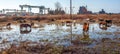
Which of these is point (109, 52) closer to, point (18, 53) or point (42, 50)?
point (42, 50)

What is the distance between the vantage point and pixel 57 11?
111 metres

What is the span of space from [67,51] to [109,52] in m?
2.70

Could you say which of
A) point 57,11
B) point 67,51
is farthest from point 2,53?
point 57,11

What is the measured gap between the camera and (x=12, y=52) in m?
14.4

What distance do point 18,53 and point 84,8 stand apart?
11446 cm

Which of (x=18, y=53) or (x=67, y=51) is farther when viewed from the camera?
(x=67, y=51)

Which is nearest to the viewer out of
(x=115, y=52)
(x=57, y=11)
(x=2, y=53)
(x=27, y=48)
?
(x=2, y=53)

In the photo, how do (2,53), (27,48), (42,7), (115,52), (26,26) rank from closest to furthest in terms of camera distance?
(2,53)
(115,52)
(27,48)
(26,26)
(42,7)

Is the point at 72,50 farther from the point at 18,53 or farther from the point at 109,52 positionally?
the point at 18,53

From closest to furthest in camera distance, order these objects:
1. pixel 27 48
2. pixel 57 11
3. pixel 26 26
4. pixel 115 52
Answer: pixel 115 52 → pixel 27 48 → pixel 26 26 → pixel 57 11

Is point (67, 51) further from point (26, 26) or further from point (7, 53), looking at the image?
point (26, 26)

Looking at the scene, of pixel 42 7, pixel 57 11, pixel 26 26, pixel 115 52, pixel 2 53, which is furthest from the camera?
pixel 42 7

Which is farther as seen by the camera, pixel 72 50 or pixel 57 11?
pixel 57 11

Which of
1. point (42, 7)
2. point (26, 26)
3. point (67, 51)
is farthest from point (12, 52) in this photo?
point (42, 7)
